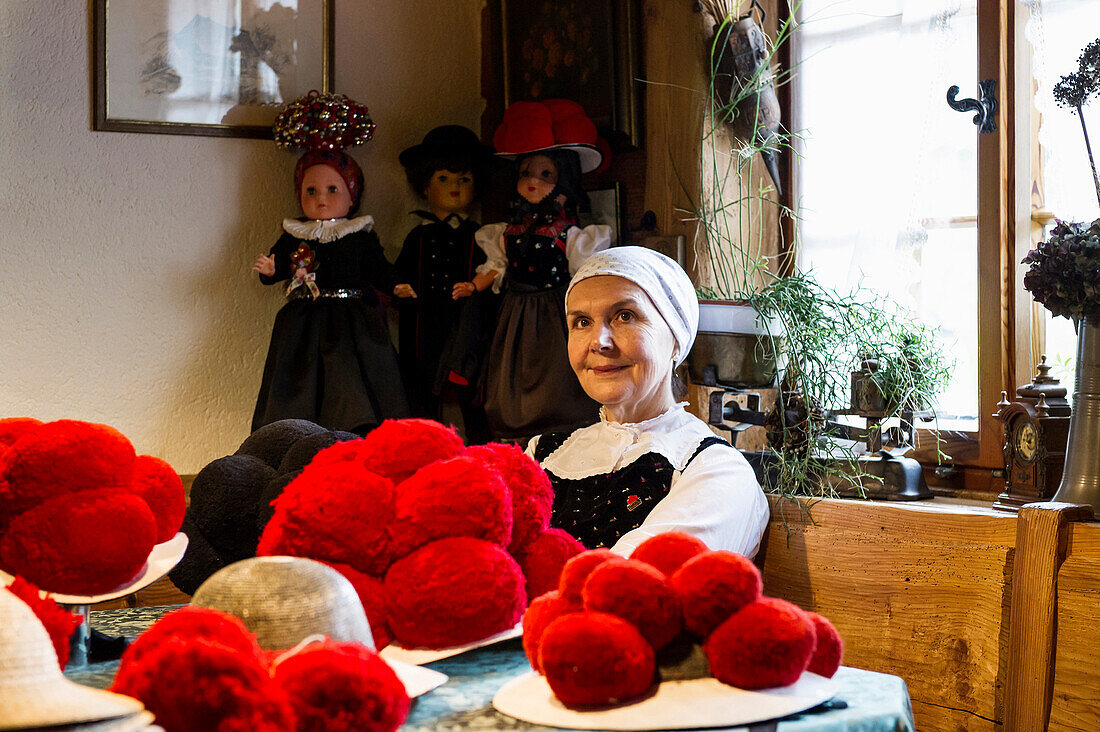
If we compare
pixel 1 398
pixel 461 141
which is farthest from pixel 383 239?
pixel 1 398

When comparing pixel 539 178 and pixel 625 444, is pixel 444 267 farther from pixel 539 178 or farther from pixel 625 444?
pixel 625 444

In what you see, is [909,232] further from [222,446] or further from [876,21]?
[222,446]

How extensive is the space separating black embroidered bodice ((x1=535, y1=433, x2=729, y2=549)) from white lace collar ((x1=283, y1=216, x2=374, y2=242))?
123cm

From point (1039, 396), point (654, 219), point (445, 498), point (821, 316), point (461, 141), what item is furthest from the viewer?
point (461, 141)

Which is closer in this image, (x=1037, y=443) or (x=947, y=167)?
(x=1037, y=443)

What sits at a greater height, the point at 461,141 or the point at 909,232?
the point at 461,141

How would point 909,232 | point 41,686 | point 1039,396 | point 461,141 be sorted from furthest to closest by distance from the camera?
point 461,141
point 909,232
point 1039,396
point 41,686

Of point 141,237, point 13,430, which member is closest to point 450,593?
point 13,430

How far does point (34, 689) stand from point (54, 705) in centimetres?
2

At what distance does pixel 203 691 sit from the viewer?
1.18 feet

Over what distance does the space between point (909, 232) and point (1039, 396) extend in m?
0.48

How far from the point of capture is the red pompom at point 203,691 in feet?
1.18

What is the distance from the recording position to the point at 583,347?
1.45 m

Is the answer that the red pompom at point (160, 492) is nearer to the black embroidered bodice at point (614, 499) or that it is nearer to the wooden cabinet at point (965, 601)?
the black embroidered bodice at point (614, 499)
